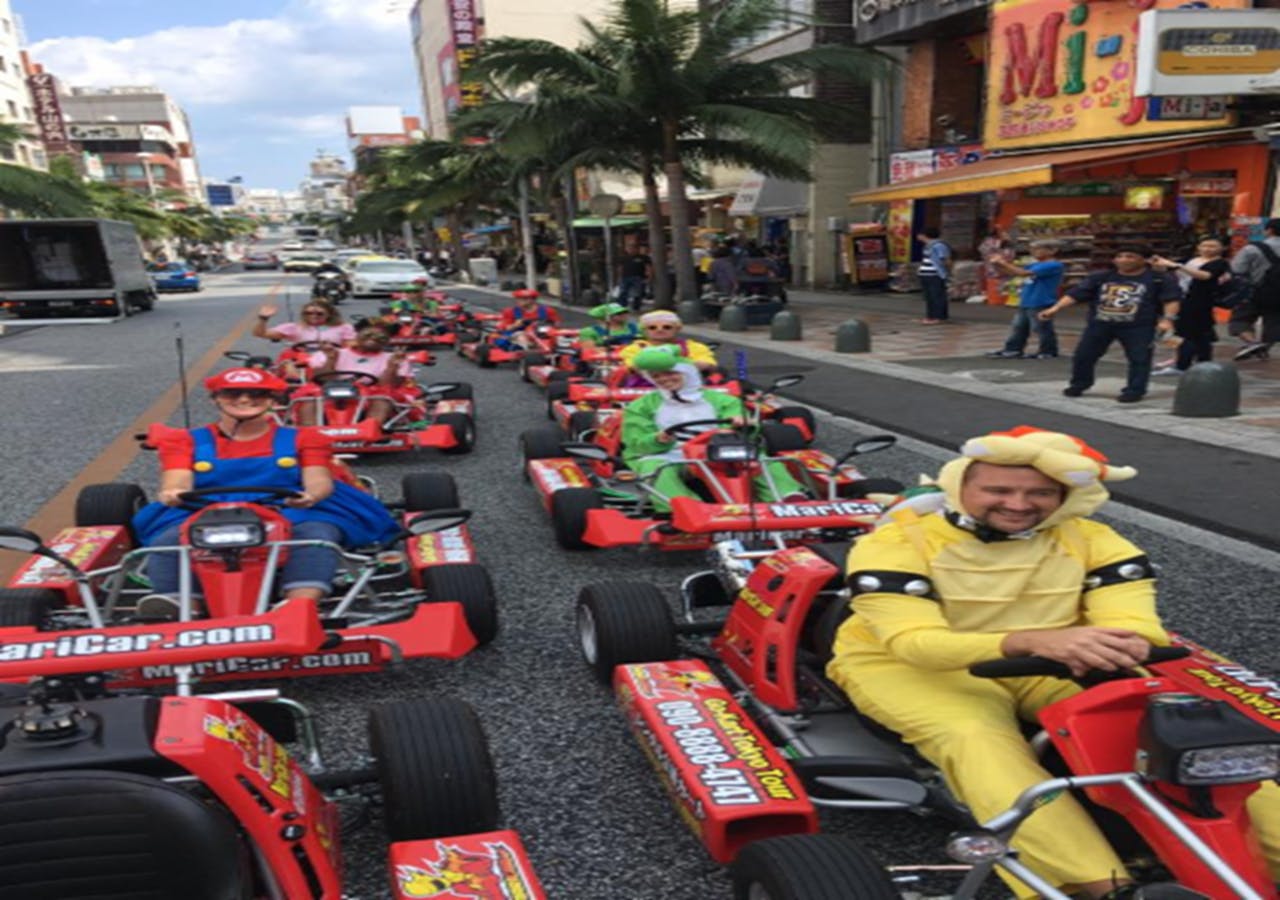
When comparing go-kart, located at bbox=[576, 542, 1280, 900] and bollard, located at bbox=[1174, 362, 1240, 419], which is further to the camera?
bollard, located at bbox=[1174, 362, 1240, 419]

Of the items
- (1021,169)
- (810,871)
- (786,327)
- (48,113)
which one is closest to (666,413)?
(810,871)

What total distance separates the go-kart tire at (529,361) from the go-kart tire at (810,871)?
1029 centimetres

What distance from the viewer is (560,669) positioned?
4.17 metres

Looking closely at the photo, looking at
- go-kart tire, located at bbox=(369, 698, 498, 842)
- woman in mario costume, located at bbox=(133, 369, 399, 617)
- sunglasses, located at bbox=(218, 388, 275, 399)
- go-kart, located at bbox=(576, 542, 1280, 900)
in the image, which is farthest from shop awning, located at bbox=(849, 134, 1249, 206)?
go-kart tire, located at bbox=(369, 698, 498, 842)

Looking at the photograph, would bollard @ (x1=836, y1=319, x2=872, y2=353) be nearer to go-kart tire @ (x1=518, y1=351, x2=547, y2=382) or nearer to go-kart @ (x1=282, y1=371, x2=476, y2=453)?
go-kart tire @ (x1=518, y1=351, x2=547, y2=382)

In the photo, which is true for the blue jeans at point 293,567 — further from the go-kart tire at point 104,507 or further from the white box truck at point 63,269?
the white box truck at point 63,269

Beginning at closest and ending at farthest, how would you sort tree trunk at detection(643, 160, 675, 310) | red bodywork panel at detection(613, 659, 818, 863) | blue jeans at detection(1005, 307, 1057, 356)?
1. red bodywork panel at detection(613, 659, 818, 863)
2. blue jeans at detection(1005, 307, 1057, 356)
3. tree trunk at detection(643, 160, 675, 310)

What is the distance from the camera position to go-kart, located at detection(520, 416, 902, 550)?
4633 mm

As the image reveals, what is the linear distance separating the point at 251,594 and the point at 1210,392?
7995mm

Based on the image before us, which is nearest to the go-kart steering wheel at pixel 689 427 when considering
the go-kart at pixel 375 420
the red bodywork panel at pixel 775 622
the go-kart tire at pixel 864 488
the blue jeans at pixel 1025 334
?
the go-kart tire at pixel 864 488

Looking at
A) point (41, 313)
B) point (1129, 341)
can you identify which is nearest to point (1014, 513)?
point (1129, 341)

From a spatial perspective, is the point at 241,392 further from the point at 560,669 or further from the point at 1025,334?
the point at 1025,334

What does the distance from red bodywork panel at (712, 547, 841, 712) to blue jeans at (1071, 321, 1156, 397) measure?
21.8 feet

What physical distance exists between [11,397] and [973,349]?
41.3 feet
